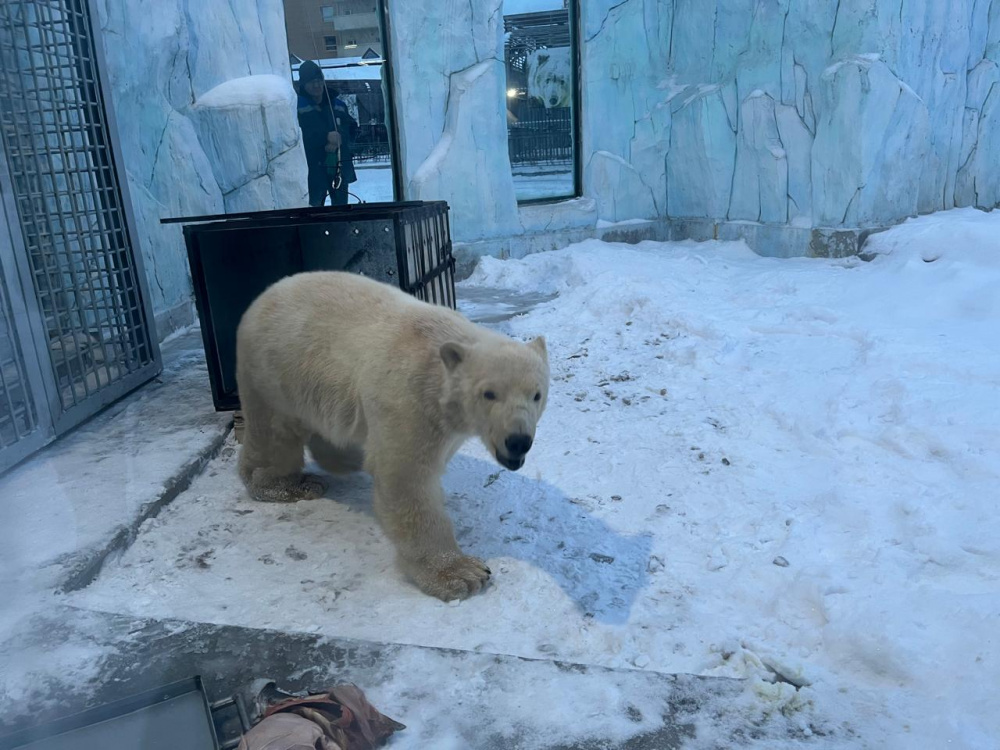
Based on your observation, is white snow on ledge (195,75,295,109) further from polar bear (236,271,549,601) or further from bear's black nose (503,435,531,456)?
bear's black nose (503,435,531,456)

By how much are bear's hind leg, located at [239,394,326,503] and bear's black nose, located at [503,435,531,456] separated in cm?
133

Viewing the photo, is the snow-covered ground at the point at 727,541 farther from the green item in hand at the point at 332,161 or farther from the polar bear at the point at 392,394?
the green item in hand at the point at 332,161

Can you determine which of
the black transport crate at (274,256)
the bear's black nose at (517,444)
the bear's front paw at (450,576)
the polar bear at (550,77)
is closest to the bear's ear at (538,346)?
the bear's black nose at (517,444)

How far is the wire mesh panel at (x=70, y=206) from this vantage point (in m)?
3.70

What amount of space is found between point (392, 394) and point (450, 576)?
654mm

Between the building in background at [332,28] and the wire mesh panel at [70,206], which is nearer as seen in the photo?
the wire mesh panel at [70,206]

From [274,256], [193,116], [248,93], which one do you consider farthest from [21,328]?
[248,93]

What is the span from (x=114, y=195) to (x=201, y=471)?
2041 millimetres

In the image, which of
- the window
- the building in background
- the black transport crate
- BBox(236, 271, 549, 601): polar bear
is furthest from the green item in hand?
BBox(236, 271, 549, 601): polar bear

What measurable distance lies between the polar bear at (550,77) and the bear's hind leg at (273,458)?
758cm

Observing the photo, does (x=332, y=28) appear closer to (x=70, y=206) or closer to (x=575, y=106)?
(x=575, y=106)

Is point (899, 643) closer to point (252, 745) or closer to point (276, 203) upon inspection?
point (252, 745)

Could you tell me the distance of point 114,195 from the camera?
177 inches

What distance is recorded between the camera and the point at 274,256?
14.5 ft
